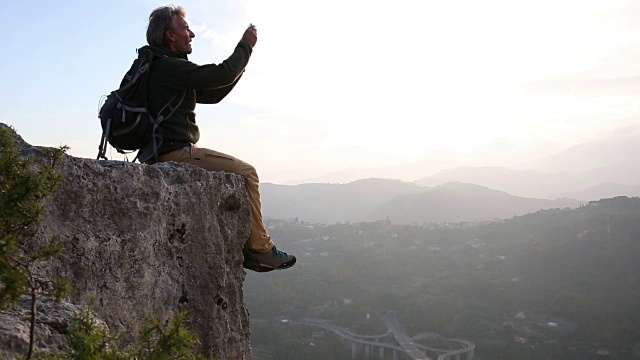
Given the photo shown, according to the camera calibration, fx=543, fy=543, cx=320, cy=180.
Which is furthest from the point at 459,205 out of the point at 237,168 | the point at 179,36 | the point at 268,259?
the point at 179,36

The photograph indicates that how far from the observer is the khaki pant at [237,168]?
4.58 metres

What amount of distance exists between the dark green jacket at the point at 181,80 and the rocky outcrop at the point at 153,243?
1.02 feet

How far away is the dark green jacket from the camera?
432 centimetres

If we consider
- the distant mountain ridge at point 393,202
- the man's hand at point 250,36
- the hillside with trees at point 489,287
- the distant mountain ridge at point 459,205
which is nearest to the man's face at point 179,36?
the man's hand at point 250,36

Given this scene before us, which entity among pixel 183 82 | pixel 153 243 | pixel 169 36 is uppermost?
pixel 169 36

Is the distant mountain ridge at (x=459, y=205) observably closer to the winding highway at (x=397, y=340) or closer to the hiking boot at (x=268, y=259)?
the winding highway at (x=397, y=340)

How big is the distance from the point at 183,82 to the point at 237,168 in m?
0.94

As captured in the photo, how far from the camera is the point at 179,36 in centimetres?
457

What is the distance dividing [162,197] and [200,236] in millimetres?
537

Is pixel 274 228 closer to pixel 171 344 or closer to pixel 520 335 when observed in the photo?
pixel 520 335

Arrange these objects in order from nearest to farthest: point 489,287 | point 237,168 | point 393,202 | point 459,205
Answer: point 237,168
point 489,287
point 459,205
point 393,202

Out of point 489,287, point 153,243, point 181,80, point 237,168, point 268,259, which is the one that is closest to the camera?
point 153,243

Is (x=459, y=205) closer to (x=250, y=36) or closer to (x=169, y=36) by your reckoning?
(x=250, y=36)

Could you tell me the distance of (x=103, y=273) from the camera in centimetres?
360
